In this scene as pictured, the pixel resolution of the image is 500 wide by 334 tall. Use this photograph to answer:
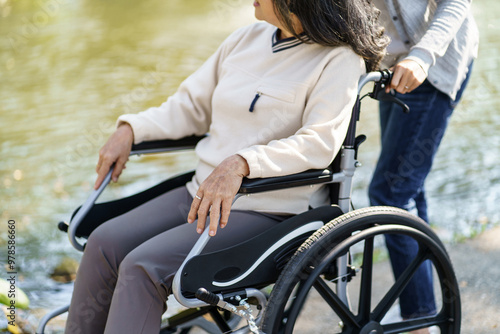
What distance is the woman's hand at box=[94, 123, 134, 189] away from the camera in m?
1.96

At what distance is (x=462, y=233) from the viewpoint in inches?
124

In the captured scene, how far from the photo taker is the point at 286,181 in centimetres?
159

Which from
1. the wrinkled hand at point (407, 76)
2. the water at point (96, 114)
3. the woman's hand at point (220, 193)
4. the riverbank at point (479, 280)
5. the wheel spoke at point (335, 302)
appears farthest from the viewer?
the water at point (96, 114)

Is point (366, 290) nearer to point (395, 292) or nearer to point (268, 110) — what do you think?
point (395, 292)

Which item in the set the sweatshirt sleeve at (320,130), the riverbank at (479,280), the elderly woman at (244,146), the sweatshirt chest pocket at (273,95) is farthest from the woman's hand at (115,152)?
the riverbank at (479,280)

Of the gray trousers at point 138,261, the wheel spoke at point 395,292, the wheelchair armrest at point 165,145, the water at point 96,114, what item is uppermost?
the wheelchair armrest at point 165,145

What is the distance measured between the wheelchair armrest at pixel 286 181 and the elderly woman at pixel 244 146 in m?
0.02

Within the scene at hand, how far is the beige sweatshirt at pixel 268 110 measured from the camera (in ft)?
5.38

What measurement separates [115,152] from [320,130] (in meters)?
0.69

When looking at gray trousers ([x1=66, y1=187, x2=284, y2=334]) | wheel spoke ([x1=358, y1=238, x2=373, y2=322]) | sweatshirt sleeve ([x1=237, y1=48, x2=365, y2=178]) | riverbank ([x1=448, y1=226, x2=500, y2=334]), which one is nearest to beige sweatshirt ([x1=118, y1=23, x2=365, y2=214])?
sweatshirt sleeve ([x1=237, y1=48, x2=365, y2=178])

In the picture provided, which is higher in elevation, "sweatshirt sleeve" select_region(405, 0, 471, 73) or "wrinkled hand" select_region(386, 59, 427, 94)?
"sweatshirt sleeve" select_region(405, 0, 471, 73)

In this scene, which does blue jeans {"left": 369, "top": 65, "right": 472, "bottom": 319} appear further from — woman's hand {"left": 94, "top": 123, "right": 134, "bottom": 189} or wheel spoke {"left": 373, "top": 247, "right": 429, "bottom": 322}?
woman's hand {"left": 94, "top": 123, "right": 134, "bottom": 189}

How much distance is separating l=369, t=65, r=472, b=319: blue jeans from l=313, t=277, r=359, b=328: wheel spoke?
50 cm

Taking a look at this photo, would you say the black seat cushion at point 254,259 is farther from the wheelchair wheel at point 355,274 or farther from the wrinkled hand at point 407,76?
the wrinkled hand at point 407,76
